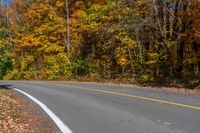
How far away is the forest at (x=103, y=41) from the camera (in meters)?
28.5

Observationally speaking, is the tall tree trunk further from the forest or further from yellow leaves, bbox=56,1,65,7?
yellow leaves, bbox=56,1,65,7

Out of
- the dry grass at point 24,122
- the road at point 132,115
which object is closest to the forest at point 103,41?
the road at point 132,115

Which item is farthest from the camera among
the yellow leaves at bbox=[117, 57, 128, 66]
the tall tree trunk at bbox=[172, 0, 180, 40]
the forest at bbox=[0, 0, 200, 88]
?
the yellow leaves at bbox=[117, 57, 128, 66]

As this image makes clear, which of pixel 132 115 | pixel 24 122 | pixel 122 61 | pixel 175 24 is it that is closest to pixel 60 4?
→ pixel 122 61

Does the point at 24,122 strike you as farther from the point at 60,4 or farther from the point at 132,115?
the point at 60,4

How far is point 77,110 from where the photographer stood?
13609 millimetres

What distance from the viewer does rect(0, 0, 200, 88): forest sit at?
28.5 m

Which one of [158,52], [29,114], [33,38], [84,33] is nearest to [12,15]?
[33,38]

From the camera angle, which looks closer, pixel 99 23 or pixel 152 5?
pixel 152 5

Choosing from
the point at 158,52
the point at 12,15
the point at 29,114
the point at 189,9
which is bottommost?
the point at 29,114

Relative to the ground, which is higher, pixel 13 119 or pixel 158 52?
pixel 158 52

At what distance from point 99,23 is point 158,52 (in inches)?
346

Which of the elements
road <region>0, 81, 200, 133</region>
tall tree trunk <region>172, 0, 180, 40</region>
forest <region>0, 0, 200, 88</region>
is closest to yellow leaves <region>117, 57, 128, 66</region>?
forest <region>0, 0, 200, 88</region>

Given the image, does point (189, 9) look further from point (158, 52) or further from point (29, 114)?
point (29, 114)
